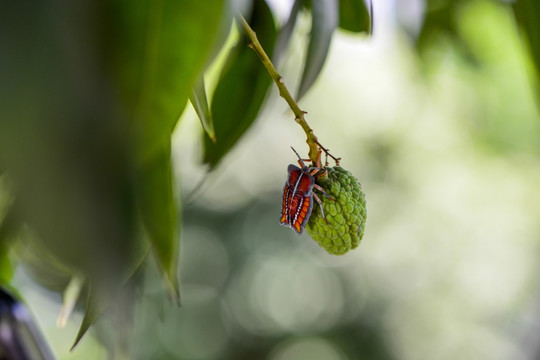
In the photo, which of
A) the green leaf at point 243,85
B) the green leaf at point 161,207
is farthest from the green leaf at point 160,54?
the green leaf at point 243,85

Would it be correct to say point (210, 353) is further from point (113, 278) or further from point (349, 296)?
point (113, 278)

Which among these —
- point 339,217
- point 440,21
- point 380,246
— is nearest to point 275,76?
point 339,217

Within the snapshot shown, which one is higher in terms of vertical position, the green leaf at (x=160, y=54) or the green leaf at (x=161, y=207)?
the green leaf at (x=160, y=54)

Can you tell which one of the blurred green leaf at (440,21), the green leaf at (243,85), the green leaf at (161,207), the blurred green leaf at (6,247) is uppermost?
the blurred green leaf at (440,21)

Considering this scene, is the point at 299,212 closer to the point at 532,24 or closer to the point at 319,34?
the point at 319,34

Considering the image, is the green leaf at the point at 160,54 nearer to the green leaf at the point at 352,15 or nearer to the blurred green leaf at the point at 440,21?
the green leaf at the point at 352,15

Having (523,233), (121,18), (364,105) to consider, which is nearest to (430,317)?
(523,233)
